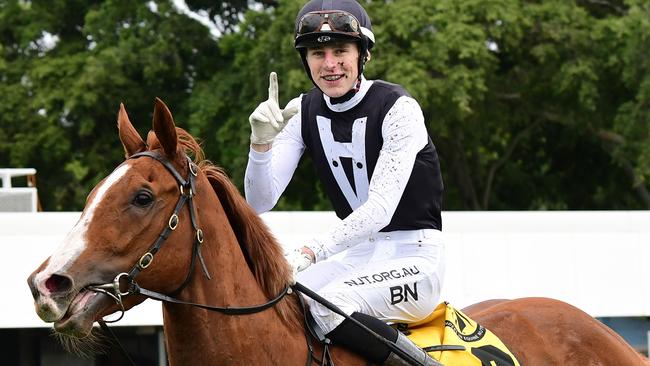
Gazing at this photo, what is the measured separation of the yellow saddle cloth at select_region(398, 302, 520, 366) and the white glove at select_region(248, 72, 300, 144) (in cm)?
106

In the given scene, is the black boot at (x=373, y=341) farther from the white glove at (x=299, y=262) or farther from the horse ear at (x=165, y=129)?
the horse ear at (x=165, y=129)

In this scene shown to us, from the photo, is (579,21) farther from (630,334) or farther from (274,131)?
(274,131)

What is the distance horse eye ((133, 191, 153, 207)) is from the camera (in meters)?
3.91

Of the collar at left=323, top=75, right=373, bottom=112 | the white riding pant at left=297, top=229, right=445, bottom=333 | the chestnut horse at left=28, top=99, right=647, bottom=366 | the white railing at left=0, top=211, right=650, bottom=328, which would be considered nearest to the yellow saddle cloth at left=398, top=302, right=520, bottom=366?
the white riding pant at left=297, top=229, right=445, bottom=333

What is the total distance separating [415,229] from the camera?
486 cm

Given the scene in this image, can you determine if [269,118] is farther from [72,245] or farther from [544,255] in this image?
[544,255]

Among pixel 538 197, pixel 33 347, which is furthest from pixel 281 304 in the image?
pixel 538 197

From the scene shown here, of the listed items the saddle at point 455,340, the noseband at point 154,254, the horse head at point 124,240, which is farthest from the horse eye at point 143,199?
the saddle at point 455,340

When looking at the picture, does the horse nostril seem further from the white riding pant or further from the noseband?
the white riding pant

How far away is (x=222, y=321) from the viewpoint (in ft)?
13.7

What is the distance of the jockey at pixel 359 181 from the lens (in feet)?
14.9

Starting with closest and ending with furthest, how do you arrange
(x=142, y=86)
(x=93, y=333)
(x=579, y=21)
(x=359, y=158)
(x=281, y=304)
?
(x=93, y=333) < (x=281, y=304) < (x=359, y=158) < (x=579, y=21) < (x=142, y=86)

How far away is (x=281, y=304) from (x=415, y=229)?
76 centimetres

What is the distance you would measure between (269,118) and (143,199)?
86 cm
